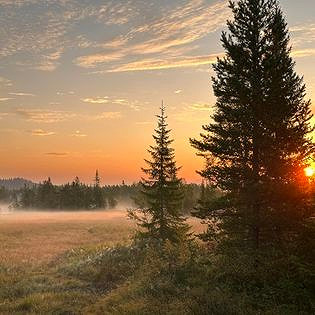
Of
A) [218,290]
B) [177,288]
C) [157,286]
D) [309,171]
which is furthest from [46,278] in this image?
[309,171]

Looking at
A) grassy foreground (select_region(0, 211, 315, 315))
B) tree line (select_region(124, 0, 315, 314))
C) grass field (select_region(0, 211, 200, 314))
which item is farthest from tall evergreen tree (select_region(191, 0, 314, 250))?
grass field (select_region(0, 211, 200, 314))

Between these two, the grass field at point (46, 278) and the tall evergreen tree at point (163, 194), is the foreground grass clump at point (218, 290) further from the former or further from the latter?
the tall evergreen tree at point (163, 194)

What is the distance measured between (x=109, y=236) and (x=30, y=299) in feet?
93.0

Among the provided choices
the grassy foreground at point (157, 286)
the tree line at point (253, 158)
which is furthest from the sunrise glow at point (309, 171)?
the grassy foreground at point (157, 286)

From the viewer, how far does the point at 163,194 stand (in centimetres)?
2698

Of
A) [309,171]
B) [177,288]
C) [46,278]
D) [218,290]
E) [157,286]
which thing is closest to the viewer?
[218,290]

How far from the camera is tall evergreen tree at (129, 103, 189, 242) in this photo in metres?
26.6

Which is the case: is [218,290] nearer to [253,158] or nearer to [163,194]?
[253,158]

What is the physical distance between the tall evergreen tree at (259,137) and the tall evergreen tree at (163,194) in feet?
32.5

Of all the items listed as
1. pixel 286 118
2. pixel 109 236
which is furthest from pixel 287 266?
pixel 109 236

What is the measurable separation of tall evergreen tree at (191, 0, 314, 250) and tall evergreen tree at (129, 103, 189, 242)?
9.91 meters

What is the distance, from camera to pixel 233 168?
53.6ft

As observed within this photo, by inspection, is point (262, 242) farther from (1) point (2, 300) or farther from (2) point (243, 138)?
(1) point (2, 300)

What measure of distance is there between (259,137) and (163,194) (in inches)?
473
